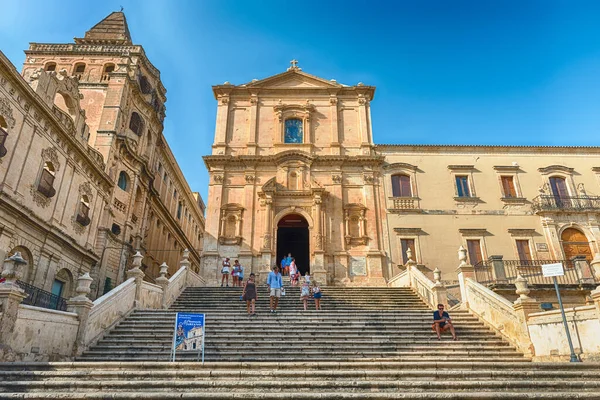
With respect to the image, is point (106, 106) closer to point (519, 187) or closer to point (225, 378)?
point (225, 378)

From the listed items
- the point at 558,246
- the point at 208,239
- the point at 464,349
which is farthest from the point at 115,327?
the point at 558,246

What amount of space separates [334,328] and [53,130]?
1670cm

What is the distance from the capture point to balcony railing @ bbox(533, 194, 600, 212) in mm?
22609

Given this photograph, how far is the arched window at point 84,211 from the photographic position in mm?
21578

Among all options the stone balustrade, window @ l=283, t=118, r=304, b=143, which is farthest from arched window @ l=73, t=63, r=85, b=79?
the stone balustrade

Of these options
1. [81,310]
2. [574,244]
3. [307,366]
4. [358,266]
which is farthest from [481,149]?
[81,310]

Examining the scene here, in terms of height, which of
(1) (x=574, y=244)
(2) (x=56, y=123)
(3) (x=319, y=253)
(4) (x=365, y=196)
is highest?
(2) (x=56, y=123)

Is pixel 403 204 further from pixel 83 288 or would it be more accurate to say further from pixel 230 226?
pixel 83 288

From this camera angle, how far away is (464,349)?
398 inches

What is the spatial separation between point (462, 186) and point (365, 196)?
19.4 ft

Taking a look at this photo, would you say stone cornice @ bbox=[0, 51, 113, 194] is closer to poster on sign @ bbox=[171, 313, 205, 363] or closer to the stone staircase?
the stone staircase

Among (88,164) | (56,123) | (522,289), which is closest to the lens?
(522,289)

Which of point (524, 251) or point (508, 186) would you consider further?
point (508, 186)

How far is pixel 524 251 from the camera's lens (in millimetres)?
21953
